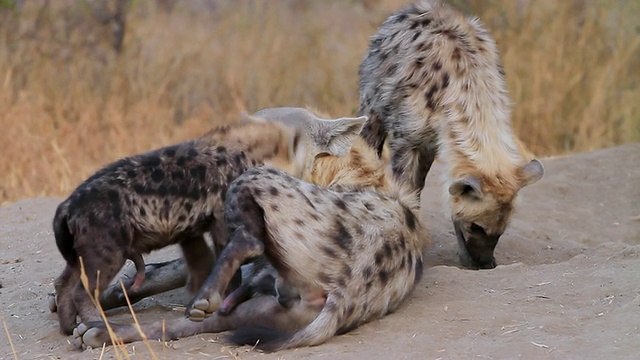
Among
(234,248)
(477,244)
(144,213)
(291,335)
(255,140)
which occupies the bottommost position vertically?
(477,244)

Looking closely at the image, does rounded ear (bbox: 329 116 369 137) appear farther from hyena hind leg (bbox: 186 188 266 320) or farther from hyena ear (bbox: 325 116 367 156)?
hyena hind leg (bbox: 186 188 266 320)

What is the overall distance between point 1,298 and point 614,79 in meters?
6.52

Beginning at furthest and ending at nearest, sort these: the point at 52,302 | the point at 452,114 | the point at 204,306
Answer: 1. the point at 452,114
2. the point at 52,302
3. the point at 204,306

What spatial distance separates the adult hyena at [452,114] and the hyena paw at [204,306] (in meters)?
1.75

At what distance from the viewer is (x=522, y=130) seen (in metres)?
9.52

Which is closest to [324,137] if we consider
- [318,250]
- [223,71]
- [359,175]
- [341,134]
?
[341,134]

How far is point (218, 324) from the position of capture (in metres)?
4.20

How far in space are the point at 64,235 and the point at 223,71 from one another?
632 cm

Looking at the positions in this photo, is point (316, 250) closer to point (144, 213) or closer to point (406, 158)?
point (144, 213)

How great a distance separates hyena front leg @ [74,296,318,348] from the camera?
4.04m

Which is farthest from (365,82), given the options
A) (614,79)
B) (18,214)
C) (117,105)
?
(614,79)

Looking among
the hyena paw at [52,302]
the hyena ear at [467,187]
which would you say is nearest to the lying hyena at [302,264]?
the hyena paw at [52,302]

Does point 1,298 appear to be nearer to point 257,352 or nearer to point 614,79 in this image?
point 257,352

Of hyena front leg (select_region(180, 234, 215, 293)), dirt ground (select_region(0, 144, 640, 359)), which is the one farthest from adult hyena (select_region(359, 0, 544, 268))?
hyena front leg (select_region(180, 234, 215, 293))
